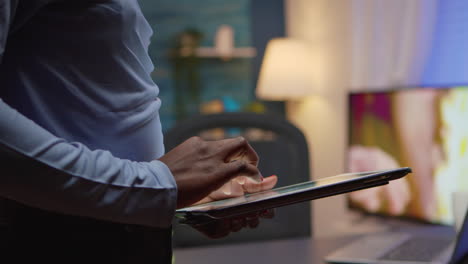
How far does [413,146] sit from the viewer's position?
2121mm

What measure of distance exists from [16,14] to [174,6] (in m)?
5.45

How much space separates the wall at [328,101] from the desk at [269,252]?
2451 mm

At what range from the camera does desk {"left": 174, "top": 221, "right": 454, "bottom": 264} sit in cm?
122

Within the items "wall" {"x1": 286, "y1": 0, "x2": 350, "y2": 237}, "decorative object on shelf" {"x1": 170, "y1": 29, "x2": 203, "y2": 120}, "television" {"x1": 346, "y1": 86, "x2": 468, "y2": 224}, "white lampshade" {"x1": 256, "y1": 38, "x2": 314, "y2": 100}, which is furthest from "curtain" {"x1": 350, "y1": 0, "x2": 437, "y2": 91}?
"decorative object on shelf" {"x1": 170, "y1": 29, "x2": 203, "y2": 120}

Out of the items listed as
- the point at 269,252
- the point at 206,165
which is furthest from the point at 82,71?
the point at 269,252

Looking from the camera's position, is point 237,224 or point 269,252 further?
point 269,252

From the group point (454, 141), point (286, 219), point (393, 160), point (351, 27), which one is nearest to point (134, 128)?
point (286, 219)

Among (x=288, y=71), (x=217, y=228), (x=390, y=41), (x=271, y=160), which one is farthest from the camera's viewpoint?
(x=288, y=71)

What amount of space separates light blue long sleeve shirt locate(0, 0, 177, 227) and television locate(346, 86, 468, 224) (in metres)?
1.40

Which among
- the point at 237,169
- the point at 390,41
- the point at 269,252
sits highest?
the point at 237,169

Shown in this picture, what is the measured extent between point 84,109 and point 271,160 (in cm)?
115

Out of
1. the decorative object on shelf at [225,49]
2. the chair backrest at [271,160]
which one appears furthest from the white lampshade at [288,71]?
the chair backrest at [271,160]

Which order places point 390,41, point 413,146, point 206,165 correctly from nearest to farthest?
point 206,165 → point 413,146 → point 390,41

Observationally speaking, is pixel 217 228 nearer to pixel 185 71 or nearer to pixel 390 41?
pixel 390 41
